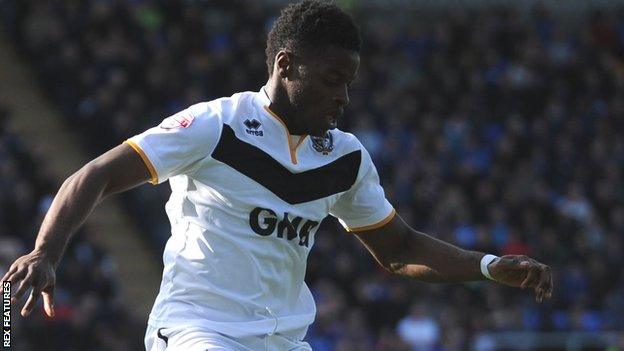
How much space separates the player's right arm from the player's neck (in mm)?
727

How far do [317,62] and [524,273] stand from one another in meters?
1.28

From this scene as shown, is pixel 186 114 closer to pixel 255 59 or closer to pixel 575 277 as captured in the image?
pixel 575 277

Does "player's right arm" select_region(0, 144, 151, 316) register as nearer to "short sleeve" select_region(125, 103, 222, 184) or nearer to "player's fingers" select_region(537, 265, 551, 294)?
"short sleeve" select_region(125, 103, 222, 184)

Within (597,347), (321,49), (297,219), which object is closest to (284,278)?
(297,219)

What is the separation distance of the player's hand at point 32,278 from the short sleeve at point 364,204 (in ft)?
5.43

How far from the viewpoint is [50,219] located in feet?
15.1

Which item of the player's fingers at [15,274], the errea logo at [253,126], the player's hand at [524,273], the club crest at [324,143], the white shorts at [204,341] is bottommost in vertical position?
the white shorts at [204,341]

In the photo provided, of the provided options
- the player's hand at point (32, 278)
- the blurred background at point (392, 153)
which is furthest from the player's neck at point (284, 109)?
the blurred background at point (392, 153)

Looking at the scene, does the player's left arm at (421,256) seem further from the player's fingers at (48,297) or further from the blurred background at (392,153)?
the blurred background at (392,153)

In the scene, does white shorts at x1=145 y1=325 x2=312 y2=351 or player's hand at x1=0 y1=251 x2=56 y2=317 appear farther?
white shorts at x1=145 y1=325 x2=312 y2=351

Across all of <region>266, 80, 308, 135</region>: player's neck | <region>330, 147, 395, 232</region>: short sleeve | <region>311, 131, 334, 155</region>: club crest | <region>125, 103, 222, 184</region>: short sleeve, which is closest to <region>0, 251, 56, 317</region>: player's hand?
<region>125, 103, 222, 184</region>: short sleeve

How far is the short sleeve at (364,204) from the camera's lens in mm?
5688

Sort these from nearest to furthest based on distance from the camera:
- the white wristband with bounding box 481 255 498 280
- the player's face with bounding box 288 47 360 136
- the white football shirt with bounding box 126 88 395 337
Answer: the white football shirt with bounding box 126 88 395 337, the player's face with bounding box 288 47 360 136, the white wristband with bounding box 481 255 498 280

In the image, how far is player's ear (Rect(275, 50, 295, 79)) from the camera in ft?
17.5
